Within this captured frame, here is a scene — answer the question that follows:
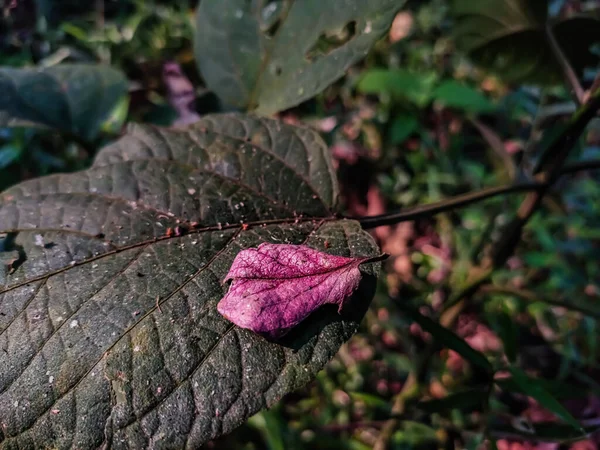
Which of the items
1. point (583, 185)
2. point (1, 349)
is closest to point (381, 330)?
point (583, 185)

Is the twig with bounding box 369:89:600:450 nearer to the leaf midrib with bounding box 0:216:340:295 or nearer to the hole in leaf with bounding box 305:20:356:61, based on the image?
the leaf midrib with bounding box 0:216:340:295

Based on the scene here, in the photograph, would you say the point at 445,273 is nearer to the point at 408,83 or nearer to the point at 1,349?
the point at 408,83

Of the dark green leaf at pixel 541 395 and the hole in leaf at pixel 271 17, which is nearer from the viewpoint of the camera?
the dark green leaf at pixel 541 395

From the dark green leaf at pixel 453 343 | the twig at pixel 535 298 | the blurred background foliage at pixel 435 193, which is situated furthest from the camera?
the blurred background foliage at pixel 435 193

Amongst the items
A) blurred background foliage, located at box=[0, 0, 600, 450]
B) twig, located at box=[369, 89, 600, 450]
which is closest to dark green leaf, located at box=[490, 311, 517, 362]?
blurred background foliage, located at box=[0, 0, 600, 450]

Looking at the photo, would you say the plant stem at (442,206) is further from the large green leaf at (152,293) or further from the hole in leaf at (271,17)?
the hole in leaf at (271,17)

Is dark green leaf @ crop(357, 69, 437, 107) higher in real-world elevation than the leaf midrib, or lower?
lower

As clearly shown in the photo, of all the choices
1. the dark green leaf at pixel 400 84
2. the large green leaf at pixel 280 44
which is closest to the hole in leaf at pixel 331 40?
the large green leaf at pixel 280 44

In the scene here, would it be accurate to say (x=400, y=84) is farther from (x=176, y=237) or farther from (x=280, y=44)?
(x=176, y=237)
